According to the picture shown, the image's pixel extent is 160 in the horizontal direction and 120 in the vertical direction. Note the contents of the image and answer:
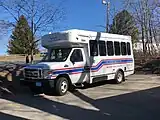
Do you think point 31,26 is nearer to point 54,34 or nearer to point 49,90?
point 54,34

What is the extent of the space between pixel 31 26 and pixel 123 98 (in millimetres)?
11887

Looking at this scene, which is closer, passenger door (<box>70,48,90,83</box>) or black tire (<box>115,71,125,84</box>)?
passenger door (<box>70,48,90,83</box>)

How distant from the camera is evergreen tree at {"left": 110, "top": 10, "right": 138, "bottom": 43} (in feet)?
102

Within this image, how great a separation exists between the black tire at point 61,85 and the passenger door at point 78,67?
46 cm

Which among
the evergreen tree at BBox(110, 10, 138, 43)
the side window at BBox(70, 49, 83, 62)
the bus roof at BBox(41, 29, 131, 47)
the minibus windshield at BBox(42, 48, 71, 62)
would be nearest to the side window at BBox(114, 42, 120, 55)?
the bus roof at BBox(41, 29, 131, 47)

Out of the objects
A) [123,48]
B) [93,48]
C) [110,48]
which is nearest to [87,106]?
[93,48]

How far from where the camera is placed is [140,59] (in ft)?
76.9

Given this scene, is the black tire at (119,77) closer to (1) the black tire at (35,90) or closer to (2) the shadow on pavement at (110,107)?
(2) the shadow on pavement at (110,107)

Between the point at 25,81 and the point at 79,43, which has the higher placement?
the point at 79,43

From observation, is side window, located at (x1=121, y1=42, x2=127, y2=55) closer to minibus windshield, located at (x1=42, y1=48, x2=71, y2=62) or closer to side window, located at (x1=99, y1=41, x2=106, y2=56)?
side window, located at (x1=99, y1=41, x2=106, y2=56)

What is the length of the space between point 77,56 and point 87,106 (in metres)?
3.81

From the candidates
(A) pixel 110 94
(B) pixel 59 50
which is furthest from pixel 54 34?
(A) pixel 110 94

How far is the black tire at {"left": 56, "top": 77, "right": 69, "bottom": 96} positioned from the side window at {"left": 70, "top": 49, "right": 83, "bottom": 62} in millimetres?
1065

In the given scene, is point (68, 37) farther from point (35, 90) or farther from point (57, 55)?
point (35, 90)
